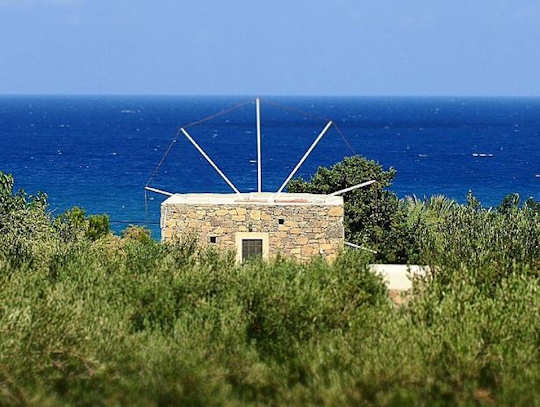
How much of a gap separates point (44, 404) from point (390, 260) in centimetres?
2407

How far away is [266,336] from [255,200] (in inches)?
354

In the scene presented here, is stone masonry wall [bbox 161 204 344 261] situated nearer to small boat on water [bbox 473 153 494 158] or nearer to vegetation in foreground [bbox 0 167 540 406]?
vegetation in foreground [bbox 0 167 540 406]

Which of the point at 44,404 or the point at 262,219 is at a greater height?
the point at 262,219

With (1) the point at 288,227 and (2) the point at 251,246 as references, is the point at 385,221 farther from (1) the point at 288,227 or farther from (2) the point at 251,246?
(2) the point at 251,246

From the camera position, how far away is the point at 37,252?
866 inches

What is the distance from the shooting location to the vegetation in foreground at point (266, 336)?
41.8 feet

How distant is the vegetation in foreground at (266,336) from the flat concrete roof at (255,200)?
4718mm

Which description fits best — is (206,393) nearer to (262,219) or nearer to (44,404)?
(44,404)

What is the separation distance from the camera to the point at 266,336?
15.5m

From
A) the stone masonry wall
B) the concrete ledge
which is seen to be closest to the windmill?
the stone masonry wall

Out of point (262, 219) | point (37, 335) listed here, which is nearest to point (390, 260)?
point (262, 219)

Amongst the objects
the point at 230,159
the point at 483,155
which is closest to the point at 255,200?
the point at 230,159

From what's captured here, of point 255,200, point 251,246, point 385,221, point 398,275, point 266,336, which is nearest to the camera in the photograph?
point 266,336

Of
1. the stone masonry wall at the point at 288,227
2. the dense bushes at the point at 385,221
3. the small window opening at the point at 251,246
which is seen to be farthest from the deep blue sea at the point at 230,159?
the small window opening at the point at 251,246
